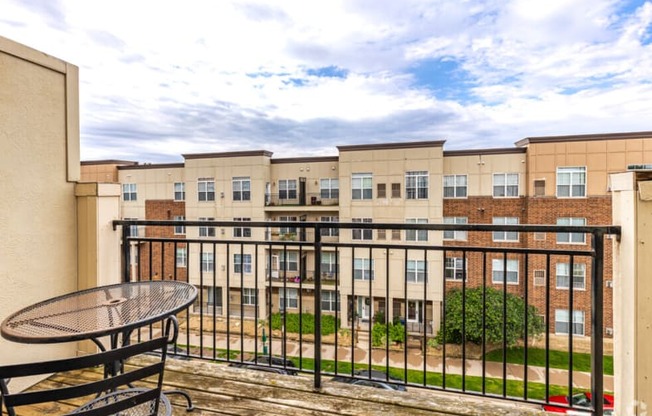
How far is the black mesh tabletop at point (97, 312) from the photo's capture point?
1192 millimetres

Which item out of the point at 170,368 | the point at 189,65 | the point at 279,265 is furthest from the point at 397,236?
the point at 170,368

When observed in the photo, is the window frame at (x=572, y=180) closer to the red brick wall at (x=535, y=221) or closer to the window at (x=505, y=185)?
the red brick wall at (x=535, y=221)

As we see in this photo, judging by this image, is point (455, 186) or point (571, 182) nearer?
point (571, 182)

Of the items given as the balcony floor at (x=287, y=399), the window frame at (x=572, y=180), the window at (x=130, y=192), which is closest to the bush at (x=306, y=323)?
the window at (x=130, y=192)

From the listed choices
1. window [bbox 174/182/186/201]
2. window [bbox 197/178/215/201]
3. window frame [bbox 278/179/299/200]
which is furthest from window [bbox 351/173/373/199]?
window [bbox 174/182/186/201]

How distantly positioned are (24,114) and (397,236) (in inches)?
488

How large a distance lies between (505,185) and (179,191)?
14.7 m

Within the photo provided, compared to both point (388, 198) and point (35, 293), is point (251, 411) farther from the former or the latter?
point (388, 198)

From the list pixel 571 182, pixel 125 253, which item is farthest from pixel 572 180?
pixel 125 253

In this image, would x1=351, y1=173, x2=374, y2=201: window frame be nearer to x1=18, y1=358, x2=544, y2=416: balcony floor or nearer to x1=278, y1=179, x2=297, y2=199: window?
x1=278, y1=179, x2=297, y2=199: window

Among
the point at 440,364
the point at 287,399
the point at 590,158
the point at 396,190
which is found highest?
the point at 590,158

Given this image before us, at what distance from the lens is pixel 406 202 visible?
1346 centimetres

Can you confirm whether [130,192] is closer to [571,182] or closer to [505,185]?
[505,185]

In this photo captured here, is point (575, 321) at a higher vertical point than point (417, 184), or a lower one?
lower
